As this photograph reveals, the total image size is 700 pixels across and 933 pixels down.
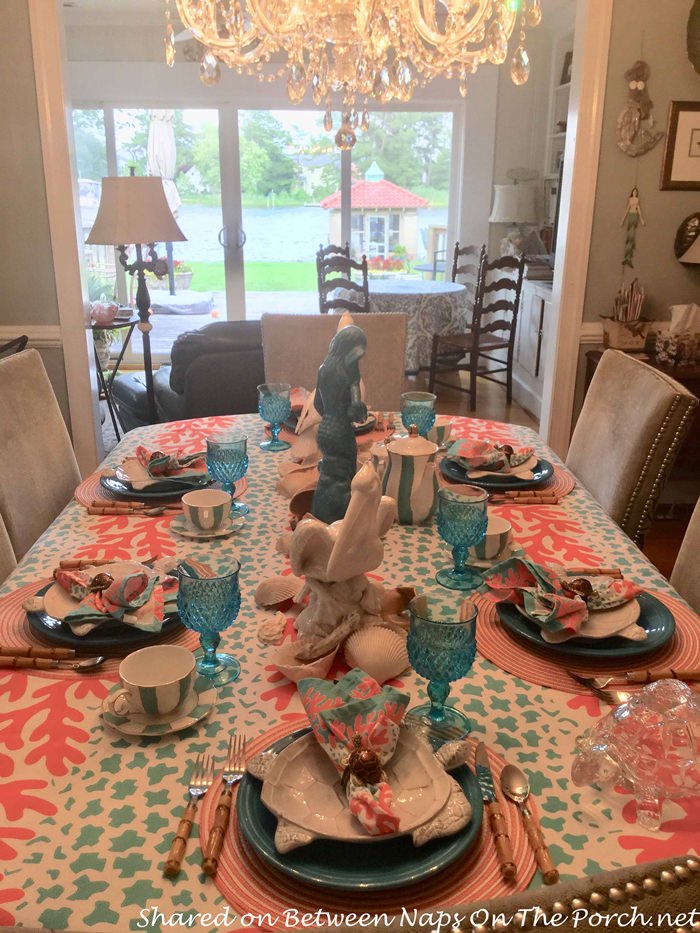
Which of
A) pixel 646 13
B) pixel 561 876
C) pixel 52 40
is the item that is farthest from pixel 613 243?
pixel 561 876

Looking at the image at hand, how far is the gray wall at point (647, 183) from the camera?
120 inches

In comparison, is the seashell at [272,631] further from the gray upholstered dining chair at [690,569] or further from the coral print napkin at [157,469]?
the gray upholstered dining chair at [690,569]

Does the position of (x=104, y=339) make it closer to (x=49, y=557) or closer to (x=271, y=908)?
(x=49, y=557)

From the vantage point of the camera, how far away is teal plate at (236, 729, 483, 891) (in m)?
0.76

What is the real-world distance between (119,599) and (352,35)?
90.9 inches

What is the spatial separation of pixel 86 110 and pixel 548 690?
6378 mm

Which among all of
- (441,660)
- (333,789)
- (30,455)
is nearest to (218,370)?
(30,455)

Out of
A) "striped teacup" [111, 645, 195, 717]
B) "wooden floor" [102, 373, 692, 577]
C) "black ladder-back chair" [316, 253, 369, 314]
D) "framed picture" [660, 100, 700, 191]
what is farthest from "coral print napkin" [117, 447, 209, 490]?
"black ladder-back chair" [316, 253, 369, 314]

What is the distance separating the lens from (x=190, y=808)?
0.87 meters

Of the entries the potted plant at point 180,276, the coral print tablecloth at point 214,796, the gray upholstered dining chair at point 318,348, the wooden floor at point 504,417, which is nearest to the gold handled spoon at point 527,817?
the coral print tablecloth at point 214,796

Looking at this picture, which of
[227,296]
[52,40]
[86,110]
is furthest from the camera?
[227,296]

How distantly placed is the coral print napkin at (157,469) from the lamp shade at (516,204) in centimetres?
468

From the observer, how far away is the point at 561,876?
795mm

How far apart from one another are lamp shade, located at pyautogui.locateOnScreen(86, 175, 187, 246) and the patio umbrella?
323cm
